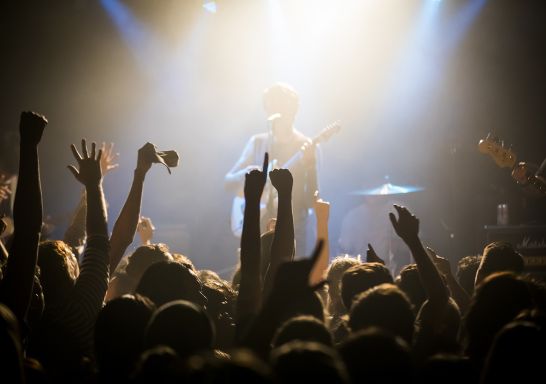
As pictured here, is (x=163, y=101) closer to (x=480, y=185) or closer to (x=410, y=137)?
(x=410, y=137)

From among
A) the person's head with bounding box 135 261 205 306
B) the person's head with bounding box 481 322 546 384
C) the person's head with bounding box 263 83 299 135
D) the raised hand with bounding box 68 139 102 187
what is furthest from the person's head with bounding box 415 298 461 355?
the person's head with bounding box 263 83 299 135

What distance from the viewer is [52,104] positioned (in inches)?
347

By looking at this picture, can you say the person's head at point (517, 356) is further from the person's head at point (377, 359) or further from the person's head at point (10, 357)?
the person's head at point (10, 357)

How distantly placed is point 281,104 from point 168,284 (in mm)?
5460

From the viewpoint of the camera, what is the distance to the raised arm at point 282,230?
2.56 m

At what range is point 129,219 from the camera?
10.4 feet

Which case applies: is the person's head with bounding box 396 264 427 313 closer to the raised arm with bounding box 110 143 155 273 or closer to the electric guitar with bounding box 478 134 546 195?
the raised arm with bounding box 110 143 155 273

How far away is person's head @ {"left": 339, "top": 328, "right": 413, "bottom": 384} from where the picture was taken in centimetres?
128

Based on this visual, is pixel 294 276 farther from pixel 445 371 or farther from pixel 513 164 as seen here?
pixel 513 164

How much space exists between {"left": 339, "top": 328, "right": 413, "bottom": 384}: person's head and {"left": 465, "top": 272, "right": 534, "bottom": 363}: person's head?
60 cm

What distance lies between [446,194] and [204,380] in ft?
26.3

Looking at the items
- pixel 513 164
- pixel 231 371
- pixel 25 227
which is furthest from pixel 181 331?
pixel 513 164

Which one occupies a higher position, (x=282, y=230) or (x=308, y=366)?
(x=282, y=230)

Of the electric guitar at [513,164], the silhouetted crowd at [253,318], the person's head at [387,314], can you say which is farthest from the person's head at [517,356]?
the electric guitar at [513,164]
